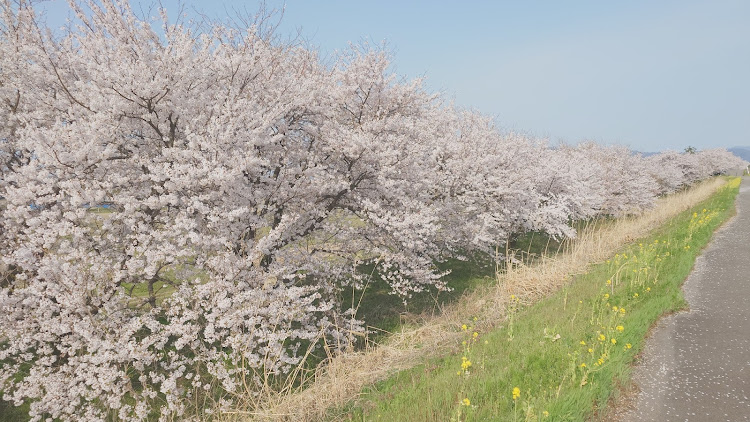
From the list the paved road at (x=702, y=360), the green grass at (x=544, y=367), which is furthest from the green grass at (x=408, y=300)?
the paved road at (x=702, y=360)

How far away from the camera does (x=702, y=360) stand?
5.11 meters

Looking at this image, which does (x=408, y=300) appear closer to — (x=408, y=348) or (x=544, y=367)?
(x=408, y=348)

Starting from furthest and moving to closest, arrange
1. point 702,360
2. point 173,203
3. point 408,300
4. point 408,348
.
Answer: point 408,300 → point 408,348 → point 173,203 → point 702,360

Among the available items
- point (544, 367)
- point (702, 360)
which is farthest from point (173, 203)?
point (702, 360)

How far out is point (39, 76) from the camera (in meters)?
8.32

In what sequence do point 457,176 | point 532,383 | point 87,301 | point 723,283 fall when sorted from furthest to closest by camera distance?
point 457,176, point 723,283, point 87,301, point 532,383

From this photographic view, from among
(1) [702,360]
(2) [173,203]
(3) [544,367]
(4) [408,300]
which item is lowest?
(4) [408,300]

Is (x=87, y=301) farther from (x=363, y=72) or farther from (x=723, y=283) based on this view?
(x=723, y=283)

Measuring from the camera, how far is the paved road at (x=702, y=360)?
13.7 ft

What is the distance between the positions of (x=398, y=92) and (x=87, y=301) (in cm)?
1014

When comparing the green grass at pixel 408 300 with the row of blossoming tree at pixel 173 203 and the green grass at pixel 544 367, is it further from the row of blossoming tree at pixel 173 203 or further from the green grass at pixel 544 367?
the green grass at pixel 544 367

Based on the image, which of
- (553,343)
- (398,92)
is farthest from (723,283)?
(398,92)

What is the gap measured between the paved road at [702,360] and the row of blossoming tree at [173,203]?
4742mm

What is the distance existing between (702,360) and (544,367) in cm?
211
